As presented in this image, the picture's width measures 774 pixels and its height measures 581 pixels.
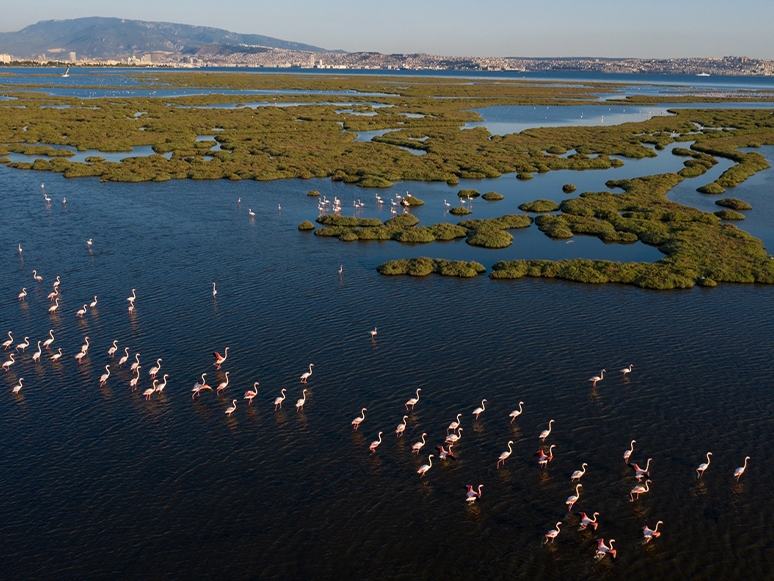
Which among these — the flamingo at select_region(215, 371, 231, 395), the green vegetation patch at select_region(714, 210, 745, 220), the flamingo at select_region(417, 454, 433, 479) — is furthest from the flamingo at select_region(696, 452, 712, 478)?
the green vegetation patch at select_region(714, 210, 745, 220)

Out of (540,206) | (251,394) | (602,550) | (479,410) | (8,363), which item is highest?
(540,206)

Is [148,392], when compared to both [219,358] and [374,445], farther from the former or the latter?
[374,445]

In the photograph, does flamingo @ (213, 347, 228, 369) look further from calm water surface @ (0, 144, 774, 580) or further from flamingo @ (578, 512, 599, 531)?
flamingo @ (578, 512, 599, 531)

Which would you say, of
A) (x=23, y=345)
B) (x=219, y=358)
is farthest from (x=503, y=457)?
(x=23, y=345)

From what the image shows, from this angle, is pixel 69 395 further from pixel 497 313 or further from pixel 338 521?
pixel 497 313

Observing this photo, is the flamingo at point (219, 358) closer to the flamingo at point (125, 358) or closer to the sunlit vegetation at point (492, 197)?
Answer: the flamingo at point (125, 358)

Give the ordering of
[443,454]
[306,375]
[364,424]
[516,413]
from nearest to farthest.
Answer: [443,454] → [364,424] → [516,413] → [306,375]
